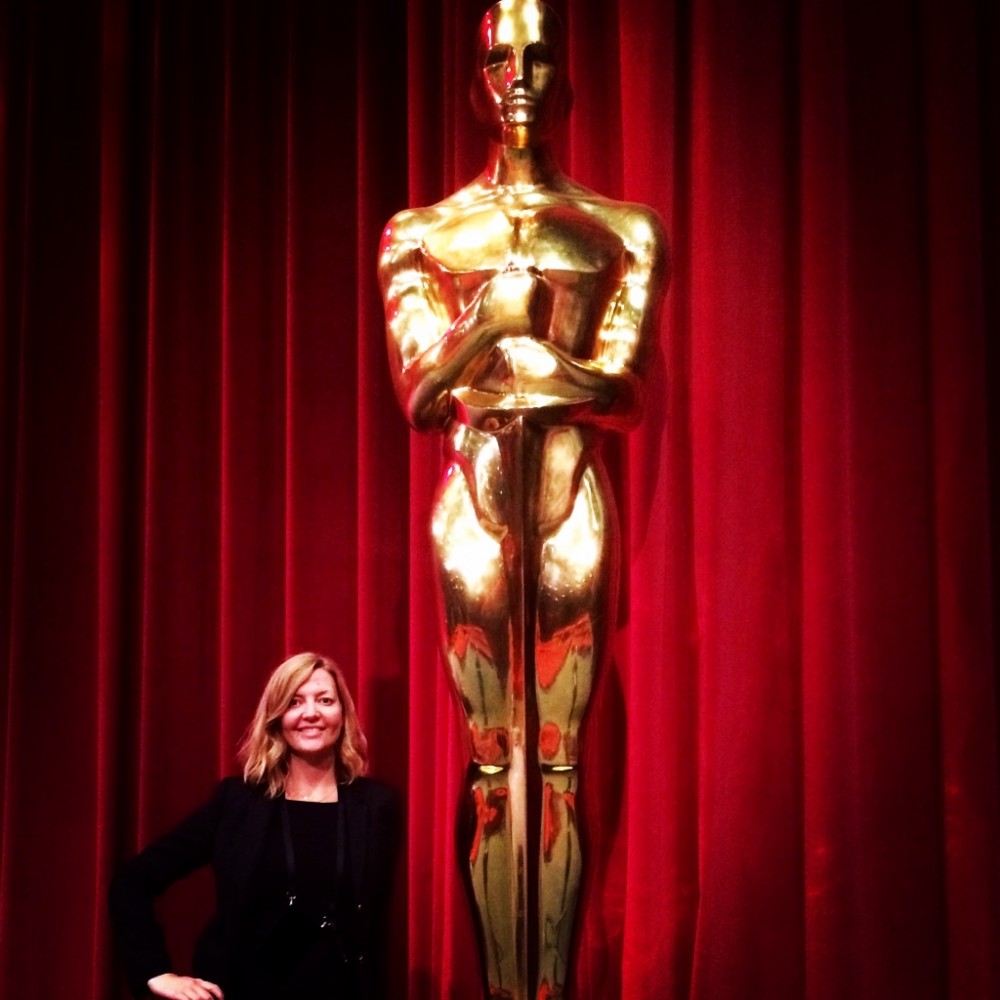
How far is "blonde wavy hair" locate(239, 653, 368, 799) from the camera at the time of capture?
99.5 inches

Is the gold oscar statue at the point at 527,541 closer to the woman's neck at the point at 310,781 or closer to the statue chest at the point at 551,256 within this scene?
the statue chest at the point at 551,256

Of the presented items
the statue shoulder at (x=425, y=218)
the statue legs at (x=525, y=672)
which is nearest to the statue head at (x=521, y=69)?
the statue shoulder at (x=425, y=218)

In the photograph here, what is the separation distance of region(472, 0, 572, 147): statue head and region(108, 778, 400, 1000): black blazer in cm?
130

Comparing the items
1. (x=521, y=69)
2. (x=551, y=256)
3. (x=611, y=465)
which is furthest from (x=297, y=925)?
(x=521, y=69)

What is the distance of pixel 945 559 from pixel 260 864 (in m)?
1.43

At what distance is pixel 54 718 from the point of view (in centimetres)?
318

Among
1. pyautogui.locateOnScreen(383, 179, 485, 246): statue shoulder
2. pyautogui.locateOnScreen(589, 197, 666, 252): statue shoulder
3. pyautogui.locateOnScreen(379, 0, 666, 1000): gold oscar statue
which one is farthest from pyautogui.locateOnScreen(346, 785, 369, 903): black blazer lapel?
pyautogui.locateOnScreen(589, 197, 666, 252): statue shoulder

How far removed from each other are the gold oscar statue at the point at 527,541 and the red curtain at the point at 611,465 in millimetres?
131

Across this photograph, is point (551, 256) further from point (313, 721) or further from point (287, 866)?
point (287, 866)

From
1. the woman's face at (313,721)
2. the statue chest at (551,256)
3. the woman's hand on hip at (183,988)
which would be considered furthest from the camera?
the woman's face at (313,721)

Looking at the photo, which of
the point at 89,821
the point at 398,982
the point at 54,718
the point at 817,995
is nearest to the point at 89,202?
the point at 54,718

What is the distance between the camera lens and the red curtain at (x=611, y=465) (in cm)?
261

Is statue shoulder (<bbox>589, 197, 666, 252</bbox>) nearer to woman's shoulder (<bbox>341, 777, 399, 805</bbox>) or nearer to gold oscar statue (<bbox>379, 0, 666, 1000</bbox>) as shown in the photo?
gold oscar statue (<bbox>379, 0, 666, 1000</bbox>)

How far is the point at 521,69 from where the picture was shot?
7.87ft
